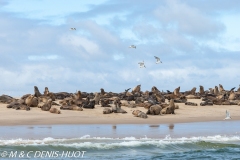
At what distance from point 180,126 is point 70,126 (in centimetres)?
439

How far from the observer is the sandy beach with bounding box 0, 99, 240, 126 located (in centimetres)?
2020

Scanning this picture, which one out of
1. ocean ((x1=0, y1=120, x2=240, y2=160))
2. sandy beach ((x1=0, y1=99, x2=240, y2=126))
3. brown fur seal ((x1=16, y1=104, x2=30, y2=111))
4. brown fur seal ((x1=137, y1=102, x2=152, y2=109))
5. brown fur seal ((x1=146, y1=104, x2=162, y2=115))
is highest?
brown fur seal ((x1=137, y1=102, x2=152, y2=109))

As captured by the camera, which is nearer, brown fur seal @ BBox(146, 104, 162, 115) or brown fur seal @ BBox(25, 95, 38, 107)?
brown fur seal @ BBox(146, 104, 162, 115)

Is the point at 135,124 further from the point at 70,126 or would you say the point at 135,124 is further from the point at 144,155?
the point at 144,155

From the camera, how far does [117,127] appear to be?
61.8ft

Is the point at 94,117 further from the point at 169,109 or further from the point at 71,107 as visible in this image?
the point at 169,109

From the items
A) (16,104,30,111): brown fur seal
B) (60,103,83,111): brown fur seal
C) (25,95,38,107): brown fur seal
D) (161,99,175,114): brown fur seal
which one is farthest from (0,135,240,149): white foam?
(25,95,38,107): brown fur seal

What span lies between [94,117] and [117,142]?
6614mm

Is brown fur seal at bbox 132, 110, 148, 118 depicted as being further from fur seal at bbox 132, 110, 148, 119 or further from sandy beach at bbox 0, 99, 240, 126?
sandy beach at bbox 0, 99, 240, 126

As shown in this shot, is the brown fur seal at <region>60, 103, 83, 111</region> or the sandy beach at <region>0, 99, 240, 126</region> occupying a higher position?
the brown fur seal at <region>60, 103, 83, 111</region>

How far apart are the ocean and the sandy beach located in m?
1.53

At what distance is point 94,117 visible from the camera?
21609 mm

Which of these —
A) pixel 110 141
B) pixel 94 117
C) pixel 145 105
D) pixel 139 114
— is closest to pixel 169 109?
pixel 145 105

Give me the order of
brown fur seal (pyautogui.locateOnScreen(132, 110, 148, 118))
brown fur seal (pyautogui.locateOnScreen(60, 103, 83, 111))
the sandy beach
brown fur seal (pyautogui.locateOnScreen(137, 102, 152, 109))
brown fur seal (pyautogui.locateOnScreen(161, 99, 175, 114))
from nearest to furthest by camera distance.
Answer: the sandy beach → brown fur seal (pyautogui.locateOnScreen(132, 110, 148, 118)) → brown fur seal (pyautogui.locateOnScreen(161, 99, 175, 114)) → brown fur seal (pyautogui.locateOnScreen(60, 103, 83, 111)) → brown fur seal (pyautogui.locateOnScreen(137, 102, 152, 109))
